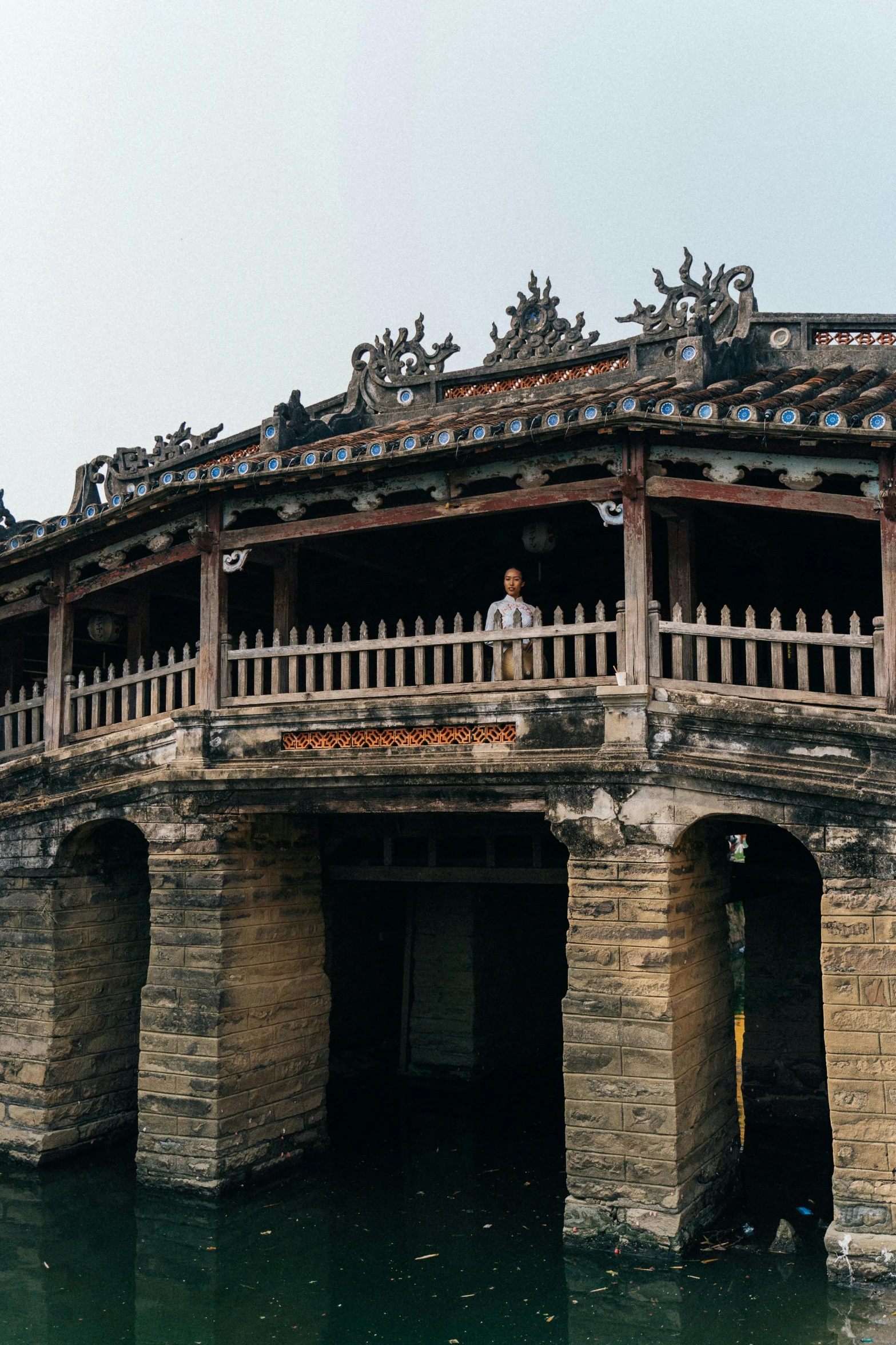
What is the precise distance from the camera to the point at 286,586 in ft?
38.5

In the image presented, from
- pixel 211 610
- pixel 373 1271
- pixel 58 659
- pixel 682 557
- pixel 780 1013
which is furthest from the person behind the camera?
pixel 780 1013

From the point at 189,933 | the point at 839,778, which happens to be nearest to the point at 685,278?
the point at 839,778

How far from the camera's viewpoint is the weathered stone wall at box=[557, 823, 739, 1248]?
29.7 ft

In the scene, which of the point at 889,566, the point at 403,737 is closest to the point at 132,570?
the point at 403,737

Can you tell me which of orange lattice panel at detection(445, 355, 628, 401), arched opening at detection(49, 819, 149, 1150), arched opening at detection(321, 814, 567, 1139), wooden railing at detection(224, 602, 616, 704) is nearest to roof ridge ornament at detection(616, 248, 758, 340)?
orange lattice panel at detection(445, 355, 628, 401)

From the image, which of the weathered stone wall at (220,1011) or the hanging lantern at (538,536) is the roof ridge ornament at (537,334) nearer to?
the hanging lantern at (538,536)

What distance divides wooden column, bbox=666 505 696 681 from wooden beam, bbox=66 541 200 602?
4.66 meters

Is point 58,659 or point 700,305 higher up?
point 700,305

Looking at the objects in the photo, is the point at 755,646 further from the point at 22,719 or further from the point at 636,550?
the point at 22,719

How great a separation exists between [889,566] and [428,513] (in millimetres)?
3904

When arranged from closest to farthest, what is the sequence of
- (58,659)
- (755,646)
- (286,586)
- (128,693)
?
(755,646), (286,586), (128,693), (58,659)

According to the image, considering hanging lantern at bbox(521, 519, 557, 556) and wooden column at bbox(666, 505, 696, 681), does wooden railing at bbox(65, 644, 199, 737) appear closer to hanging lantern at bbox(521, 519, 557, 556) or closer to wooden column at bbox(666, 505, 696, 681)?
hanging lantern at bbox(521, 519, 557, 556)

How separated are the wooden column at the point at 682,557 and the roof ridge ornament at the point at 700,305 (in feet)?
8.11

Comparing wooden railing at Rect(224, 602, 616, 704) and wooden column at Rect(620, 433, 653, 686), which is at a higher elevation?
wooden column at Rect(620, 433, 653, 686)
